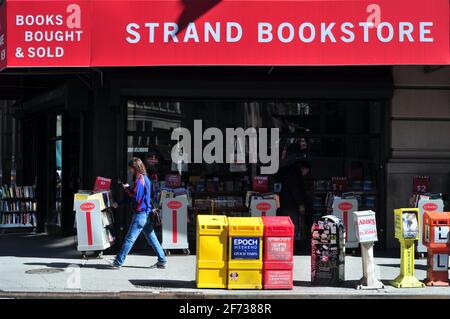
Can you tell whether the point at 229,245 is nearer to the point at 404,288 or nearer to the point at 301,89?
the point at 404,288

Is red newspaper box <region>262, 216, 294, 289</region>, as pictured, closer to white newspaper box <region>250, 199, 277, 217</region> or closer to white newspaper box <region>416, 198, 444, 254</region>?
white newspaper box <region>250, 199, 277, 217</region>

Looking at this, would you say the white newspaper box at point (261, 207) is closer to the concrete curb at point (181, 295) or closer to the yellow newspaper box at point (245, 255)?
the yellow newspaper box at point (245, 255)

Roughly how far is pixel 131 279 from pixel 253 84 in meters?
4.60

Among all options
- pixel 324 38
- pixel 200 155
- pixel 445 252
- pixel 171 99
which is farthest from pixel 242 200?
pixel 445 252

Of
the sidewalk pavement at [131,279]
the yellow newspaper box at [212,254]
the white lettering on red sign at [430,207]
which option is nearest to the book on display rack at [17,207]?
the sidewalk pavement at [131,279]

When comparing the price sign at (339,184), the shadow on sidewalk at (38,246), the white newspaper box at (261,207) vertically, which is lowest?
the shadow on sidewalk at (38,246)

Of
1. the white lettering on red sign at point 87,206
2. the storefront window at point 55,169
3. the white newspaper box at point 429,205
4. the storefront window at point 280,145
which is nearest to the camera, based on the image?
the white lettering on red sign at point 87,206

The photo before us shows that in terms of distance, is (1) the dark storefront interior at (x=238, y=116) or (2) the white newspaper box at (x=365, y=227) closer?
(2) the white newspaper box at (x=365, y=227)

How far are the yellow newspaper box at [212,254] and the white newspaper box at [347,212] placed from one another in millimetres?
3865

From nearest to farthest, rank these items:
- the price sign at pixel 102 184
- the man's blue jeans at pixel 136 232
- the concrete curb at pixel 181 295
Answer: the concrete curb at pixel 181 295 → the man's blue jeans at pixel 136 232 → the price sign at pixel 102 184

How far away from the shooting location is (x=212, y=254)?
29.7ft

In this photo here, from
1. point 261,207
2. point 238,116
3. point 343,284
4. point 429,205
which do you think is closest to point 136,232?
point 261,207

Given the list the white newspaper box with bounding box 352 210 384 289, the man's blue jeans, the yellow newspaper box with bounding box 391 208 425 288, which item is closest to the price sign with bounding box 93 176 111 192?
the man's blue jeans

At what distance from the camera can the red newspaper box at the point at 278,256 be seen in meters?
8.98
